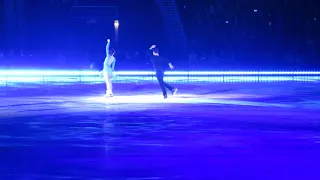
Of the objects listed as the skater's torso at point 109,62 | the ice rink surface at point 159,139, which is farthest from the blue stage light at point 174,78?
the ice rink surface at point 159,139

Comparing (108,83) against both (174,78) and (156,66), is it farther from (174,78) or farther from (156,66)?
(174,78)

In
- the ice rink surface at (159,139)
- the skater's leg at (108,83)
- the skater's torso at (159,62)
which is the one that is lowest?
the ice rink surface at (159,139)

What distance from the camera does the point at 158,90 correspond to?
92.0 feet

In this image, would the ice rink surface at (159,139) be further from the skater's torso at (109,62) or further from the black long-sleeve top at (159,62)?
the skater's torso at (109,62)

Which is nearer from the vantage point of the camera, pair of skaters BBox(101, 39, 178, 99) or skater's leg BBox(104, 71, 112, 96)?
pair of skaters BBox(101, 39, 178, 99)

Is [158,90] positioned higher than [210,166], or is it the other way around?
[158,90]

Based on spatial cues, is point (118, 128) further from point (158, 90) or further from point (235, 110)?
point (158, 90)

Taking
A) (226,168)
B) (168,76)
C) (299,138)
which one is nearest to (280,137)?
(299,138)

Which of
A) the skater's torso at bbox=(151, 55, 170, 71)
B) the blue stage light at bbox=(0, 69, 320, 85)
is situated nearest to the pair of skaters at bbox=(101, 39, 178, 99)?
the skater's torso at bbox=(151, 55, 170, 71)

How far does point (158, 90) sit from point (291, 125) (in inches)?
527

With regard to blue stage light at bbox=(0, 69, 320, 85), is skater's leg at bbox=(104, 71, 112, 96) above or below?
below

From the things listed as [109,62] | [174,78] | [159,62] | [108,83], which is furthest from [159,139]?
[174,78]

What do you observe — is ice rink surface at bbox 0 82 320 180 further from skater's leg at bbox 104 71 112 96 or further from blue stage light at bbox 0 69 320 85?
blue stage light at bbox 0 69 320 85

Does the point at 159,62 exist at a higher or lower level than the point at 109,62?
lower
